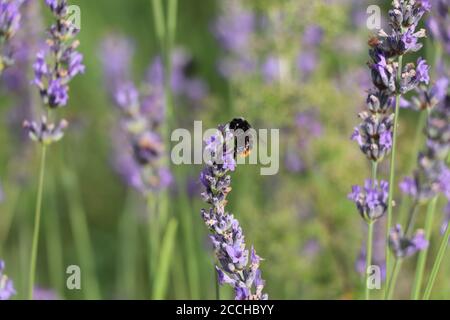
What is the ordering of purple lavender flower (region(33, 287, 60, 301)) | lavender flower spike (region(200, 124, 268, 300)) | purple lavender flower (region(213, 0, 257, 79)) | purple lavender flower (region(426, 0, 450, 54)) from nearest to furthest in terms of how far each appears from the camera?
lavender flower spike (region(200, 124, 268, 300)), purple lavender flower (region(426, 0, 450, 54)), purple lavender flower (region(33, 287, 60, 301)), purple lavender flower (region(213, 0, 257, 79))

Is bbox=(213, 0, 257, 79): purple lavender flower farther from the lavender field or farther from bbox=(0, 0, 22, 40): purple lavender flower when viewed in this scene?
bbox=(0, 0, 22, 40): purple lavender flower

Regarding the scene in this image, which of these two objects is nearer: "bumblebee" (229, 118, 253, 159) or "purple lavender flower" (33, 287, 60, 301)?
"bumblebee" (229, 118, 253, 159)

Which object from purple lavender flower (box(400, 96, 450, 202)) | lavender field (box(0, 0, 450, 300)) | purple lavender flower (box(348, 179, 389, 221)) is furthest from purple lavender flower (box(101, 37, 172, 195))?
purple lavender flower (box(400, 96, 450, 202))

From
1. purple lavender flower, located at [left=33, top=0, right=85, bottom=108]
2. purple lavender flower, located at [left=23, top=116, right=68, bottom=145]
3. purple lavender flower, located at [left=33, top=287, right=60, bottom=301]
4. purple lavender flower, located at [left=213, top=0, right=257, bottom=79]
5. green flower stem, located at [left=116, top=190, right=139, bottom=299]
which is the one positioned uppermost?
purple lavender flower, located at [left=213, top=0, right=257, bottom=79]

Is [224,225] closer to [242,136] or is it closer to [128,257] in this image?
[242,136]

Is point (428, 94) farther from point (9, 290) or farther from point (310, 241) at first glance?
point (310, 241)

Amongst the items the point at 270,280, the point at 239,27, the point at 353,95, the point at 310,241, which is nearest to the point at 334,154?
the point at 353,95

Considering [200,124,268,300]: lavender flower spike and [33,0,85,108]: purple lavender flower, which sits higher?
[33,0,85,108]: purple lavender flower

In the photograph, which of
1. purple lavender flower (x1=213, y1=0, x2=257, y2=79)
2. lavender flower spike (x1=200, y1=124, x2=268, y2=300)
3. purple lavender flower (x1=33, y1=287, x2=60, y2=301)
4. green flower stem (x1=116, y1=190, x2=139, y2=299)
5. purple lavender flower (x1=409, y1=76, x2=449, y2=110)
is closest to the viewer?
lavender flower spike (x1=200, y1=124, x2=268, y2=300)

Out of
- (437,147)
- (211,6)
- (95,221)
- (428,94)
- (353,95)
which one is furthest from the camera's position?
(211,6)

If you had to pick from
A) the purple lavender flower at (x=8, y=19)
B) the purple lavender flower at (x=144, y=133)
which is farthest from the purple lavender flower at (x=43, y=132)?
the purple lavender flower at (x=144, y=133)
